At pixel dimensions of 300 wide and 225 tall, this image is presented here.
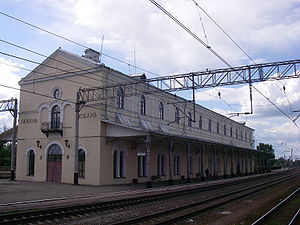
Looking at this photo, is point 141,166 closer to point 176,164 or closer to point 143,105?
point 143,105

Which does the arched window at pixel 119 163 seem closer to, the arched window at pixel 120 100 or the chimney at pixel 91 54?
the arched window at pixel 120 100

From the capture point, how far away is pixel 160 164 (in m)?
36.2

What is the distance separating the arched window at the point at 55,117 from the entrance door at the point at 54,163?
168 centimetres

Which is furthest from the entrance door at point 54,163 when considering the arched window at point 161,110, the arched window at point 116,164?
the arched window at point 161,110

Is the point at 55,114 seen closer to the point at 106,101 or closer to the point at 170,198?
the point at 106,101

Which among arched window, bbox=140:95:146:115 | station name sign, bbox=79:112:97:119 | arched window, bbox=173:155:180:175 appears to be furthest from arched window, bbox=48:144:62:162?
arched window, bbox=173:155:180:175

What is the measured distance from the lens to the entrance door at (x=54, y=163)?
97.7 ft

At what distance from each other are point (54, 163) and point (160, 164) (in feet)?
35.6

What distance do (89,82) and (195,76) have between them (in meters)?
9.79

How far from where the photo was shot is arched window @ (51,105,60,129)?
30.6m

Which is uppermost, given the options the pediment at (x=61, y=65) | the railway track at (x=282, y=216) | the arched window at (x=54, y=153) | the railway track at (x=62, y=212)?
the pediment at (x=61, y=65)

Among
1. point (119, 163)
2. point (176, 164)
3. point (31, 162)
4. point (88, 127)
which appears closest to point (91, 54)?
point (88, 127)

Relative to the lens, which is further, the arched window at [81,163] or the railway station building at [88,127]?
the arched window at [81,163]

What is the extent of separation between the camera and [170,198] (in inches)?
750
